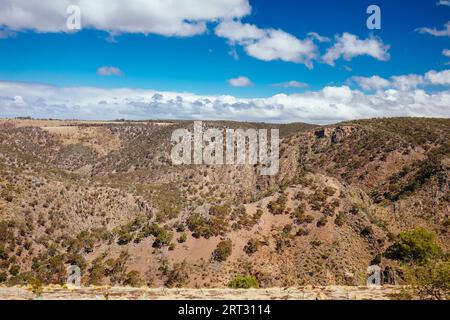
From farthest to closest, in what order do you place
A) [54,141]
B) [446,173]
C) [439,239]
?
1. [54,141]
2. [446,173]
3. [439,239]

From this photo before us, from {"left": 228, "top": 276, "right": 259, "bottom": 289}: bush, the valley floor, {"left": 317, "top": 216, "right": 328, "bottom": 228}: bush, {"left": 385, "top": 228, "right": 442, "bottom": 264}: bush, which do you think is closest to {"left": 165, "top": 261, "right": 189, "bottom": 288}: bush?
{"left": 228, "top": 276, "right": 259, "bottom": 289}: bush

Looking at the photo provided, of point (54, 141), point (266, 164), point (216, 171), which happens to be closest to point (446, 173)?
point (266, 164)

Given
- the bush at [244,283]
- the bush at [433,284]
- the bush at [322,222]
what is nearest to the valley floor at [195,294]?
the bush at [433,284]

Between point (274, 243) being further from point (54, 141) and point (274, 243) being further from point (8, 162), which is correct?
point (54, 141)

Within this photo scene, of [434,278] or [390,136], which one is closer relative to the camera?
[434,278]

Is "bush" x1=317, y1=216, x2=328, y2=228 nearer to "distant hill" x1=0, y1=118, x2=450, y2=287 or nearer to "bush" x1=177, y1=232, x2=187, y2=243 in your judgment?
"distant hill" x1=0, y1=118, x2=450, y2=287

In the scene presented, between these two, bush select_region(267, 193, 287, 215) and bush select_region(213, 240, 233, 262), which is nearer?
bush select_region(213, 240, 233, 262)
